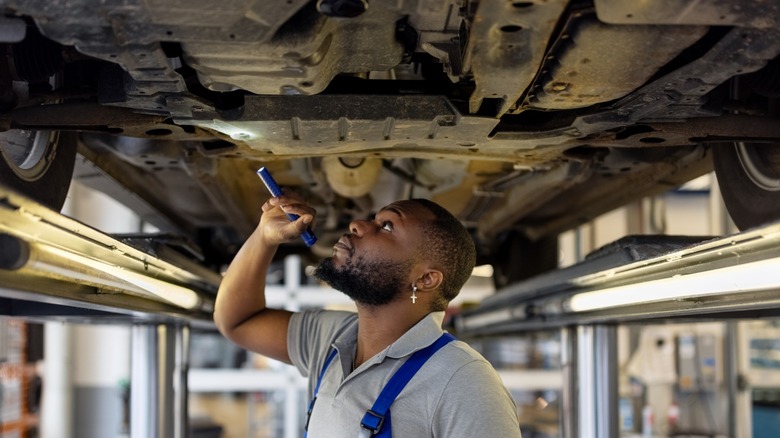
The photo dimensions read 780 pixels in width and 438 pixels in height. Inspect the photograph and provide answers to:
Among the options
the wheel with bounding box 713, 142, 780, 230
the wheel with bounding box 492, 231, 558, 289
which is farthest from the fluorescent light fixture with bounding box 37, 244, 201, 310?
the wheel with bounding box 492, 231, 558, 289

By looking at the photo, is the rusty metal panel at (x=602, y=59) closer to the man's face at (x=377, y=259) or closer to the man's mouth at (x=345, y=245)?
the man's face at (x=377, y=259)

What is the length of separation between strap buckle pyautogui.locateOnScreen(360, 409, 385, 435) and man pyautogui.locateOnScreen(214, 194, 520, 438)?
0.04m

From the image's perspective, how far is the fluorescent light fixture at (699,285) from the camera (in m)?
1.47

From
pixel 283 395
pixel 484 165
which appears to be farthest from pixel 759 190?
pixel 283 395

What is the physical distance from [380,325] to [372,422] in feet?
1.20

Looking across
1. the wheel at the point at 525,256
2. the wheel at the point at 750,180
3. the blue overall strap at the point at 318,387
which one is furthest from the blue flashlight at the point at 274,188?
the wheel at the point at 525,256

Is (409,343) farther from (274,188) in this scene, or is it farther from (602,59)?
(602,59)

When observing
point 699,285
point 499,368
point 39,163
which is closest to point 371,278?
→ point 699,285

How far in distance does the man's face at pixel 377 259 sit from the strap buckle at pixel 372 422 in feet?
1.18

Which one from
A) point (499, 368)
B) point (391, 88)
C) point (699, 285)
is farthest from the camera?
point (499, 368)

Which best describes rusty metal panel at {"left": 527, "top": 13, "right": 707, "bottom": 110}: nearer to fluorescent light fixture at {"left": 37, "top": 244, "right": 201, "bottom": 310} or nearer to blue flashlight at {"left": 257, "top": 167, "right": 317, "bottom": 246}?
blue flashlight at {"left": 257, "top": 167, "right": 317, "bottom": 246}

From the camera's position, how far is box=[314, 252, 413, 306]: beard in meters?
2.08

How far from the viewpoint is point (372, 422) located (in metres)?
1.81

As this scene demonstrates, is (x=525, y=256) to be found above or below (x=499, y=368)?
above
